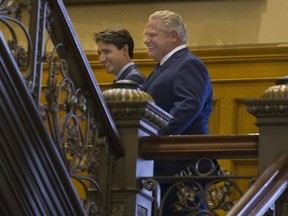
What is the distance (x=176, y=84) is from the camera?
5.54 m

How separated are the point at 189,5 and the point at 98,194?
12.9 ft

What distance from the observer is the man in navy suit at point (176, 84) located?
5332mm

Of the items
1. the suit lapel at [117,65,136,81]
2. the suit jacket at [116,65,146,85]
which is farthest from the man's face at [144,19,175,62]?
the suit lapel at [117,65,136,81]

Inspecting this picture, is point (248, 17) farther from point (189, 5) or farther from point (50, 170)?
point (50, 170)

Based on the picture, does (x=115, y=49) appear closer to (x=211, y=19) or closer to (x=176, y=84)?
(x=176, y=84)

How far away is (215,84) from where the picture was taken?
8.26m

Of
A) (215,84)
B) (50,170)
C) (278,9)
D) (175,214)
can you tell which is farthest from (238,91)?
(50,170)

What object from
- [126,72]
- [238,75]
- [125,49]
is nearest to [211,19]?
[238,75]

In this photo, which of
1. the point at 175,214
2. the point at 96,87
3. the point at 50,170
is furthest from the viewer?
the point at 175,214

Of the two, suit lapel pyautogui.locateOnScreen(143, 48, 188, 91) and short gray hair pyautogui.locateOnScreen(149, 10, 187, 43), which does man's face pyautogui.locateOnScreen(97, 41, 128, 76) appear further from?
suit lapel pyautogui.locateOnScreen(143, 48, 188, 91)

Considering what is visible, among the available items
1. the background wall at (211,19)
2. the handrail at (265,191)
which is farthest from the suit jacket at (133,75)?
the background wall at (211,19)

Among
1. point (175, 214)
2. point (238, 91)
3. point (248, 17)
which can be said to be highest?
point (248, 17)

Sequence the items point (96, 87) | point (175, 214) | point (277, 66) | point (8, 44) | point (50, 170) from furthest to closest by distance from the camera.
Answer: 1. point (277, 66)
2. point (175, 214)
3. point (96, 87)
4. point (50, 170)
5. point (8, 44)

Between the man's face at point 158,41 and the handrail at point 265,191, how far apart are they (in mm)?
1483
